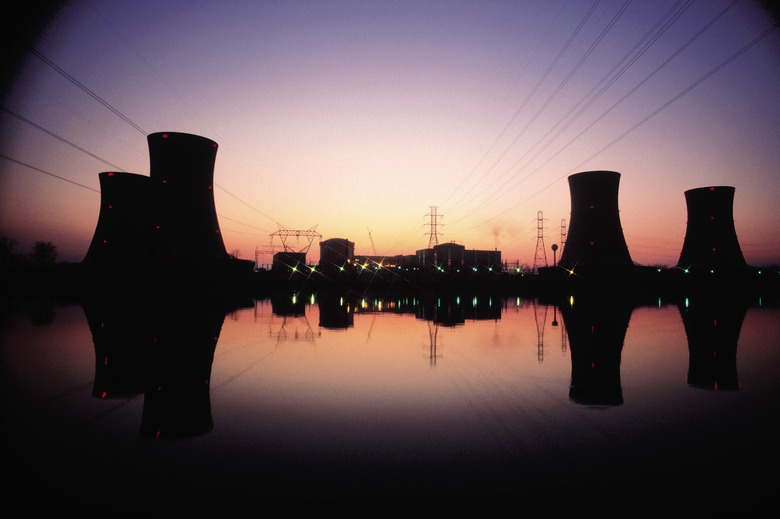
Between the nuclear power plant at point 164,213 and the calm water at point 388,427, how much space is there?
23.1 metres

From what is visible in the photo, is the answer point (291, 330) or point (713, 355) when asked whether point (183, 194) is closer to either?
point (291, 330)

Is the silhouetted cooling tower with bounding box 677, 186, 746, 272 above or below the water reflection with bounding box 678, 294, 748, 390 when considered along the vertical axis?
above

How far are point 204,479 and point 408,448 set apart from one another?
1342mm

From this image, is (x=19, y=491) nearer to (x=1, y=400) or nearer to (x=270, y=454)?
(x=270, y=454)

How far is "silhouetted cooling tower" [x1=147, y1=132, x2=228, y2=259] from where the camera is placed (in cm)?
2759

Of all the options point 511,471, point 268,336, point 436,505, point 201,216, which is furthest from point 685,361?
point 201,216

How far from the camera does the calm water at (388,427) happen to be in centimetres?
224

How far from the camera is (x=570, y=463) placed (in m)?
2.62

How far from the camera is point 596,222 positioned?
3612cm

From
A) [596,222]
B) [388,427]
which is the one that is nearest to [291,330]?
[388,427]

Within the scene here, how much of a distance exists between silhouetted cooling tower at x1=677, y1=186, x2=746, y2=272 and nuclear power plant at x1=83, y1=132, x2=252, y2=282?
4530 centimetres

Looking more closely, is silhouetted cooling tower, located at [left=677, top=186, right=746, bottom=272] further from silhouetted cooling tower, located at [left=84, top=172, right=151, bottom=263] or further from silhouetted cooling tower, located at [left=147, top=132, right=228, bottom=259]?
silhouetted cooling tower, located at [left=84, top=172, right=151, bottom=263]

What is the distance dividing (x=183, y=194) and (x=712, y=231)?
48986mm

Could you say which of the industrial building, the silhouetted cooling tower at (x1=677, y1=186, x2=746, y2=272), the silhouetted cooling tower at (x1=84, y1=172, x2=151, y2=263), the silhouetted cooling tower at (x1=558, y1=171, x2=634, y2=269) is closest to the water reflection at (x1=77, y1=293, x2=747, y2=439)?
the silhouetted cooling tower at (x1=84, y1=172, x2=151, y2=263)
